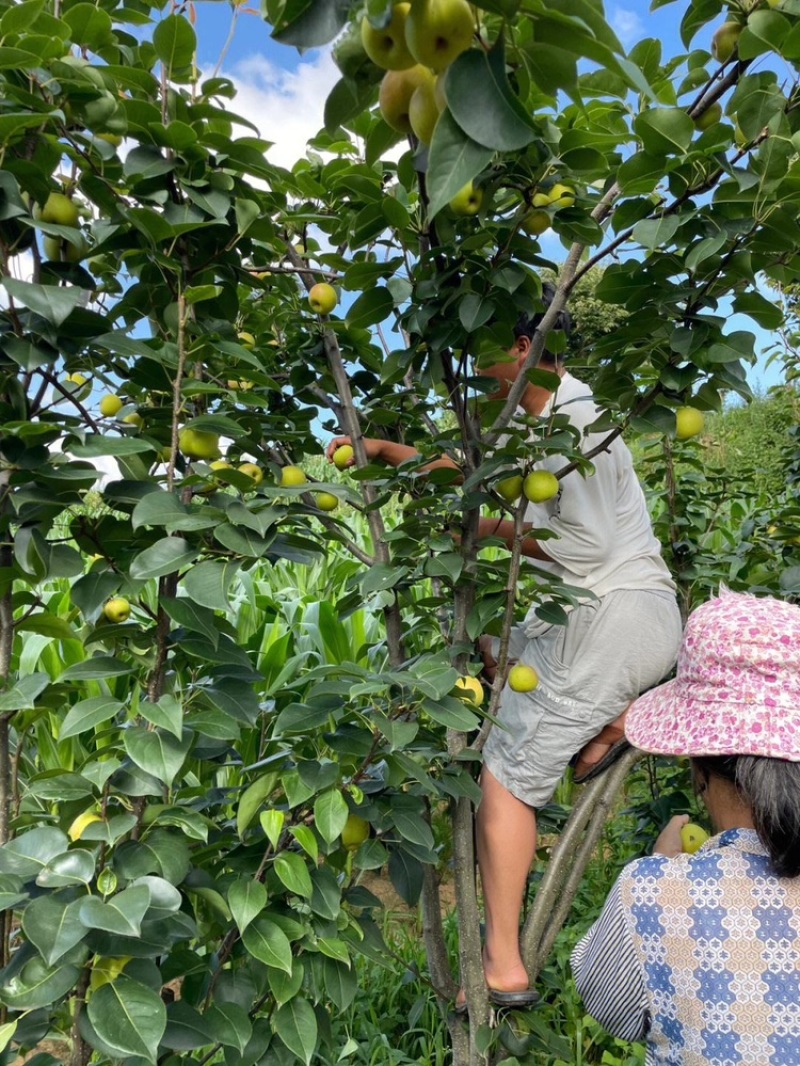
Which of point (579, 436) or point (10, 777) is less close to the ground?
point (579, 436)

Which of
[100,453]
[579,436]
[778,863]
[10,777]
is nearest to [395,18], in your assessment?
[100,453]

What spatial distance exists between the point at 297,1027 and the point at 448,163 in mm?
1042

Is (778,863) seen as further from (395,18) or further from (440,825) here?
(440,825)

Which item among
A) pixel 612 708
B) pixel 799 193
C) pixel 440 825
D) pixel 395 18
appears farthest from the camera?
pixel 440 825

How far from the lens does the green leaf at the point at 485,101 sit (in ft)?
1.90

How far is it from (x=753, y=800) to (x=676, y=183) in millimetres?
821

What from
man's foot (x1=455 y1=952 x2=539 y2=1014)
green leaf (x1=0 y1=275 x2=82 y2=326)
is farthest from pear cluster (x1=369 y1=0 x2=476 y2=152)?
man's foot (x1=455 y1=952 x2=539 y2=1014)

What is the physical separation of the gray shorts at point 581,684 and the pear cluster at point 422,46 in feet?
3.67

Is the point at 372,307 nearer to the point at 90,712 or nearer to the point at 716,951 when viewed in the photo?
the point at 90,712

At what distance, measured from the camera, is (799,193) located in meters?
1.15

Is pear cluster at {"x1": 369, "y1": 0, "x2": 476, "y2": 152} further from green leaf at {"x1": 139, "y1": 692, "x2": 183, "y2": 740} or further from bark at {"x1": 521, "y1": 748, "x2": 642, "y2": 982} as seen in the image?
bark at {"x1": 521, "y1": 748, "x2": 642, "y2": 982}

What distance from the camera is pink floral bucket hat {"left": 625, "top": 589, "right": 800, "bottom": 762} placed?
1032mm

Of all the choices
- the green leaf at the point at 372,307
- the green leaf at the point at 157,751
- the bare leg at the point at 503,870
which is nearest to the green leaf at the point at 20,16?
the green leaf at the point at 372,307

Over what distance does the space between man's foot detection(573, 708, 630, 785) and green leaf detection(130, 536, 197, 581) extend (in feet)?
3.17
